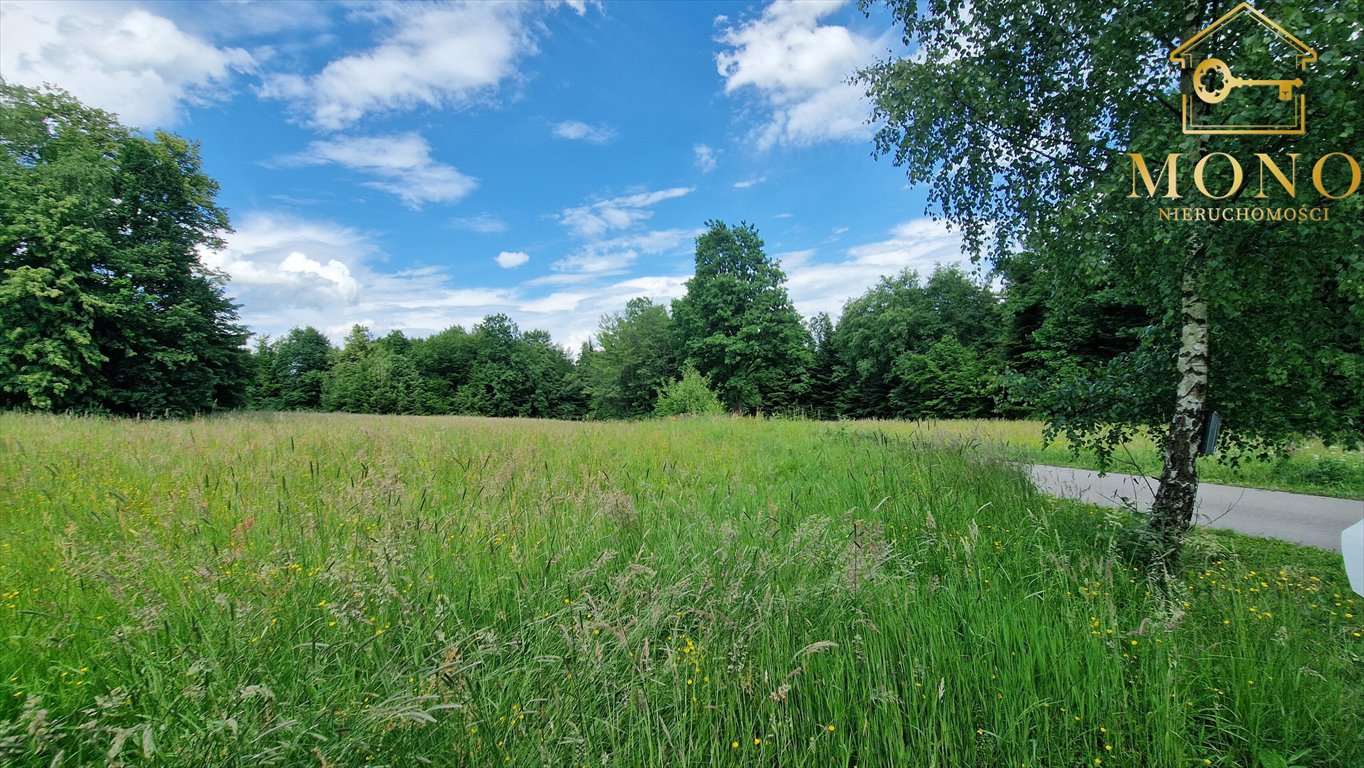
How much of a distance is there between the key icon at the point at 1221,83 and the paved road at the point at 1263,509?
3476 millimetres

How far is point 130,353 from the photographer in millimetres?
16734

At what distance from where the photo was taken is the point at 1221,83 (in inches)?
152

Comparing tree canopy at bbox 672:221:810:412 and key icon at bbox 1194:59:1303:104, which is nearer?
key icon at bbox 1194:59:1303:104

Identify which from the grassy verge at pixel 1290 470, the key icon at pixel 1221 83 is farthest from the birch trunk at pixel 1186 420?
the grassy verge at pixel 1290 470

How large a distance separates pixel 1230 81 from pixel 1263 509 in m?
7.11

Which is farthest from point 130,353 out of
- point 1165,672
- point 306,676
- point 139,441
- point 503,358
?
point 503,358

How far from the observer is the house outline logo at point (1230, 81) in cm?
331

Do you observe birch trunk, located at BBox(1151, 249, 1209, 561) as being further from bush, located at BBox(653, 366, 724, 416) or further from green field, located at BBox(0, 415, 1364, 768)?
bush, located at BBox(653, 366, 724, 416)

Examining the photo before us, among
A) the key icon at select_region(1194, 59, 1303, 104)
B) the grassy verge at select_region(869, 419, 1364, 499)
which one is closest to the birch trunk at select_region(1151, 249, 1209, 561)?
the key icon at select_region(1194, 59, 1303, 104)

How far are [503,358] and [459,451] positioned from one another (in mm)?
49486

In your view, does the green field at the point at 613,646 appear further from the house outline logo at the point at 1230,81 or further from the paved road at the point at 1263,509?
the house outline logo at the point at 1230,81

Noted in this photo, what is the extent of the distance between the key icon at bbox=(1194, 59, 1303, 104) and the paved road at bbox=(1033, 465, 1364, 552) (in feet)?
11.4

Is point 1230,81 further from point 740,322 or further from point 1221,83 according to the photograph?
point 740,322

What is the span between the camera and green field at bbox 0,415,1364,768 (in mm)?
1656
